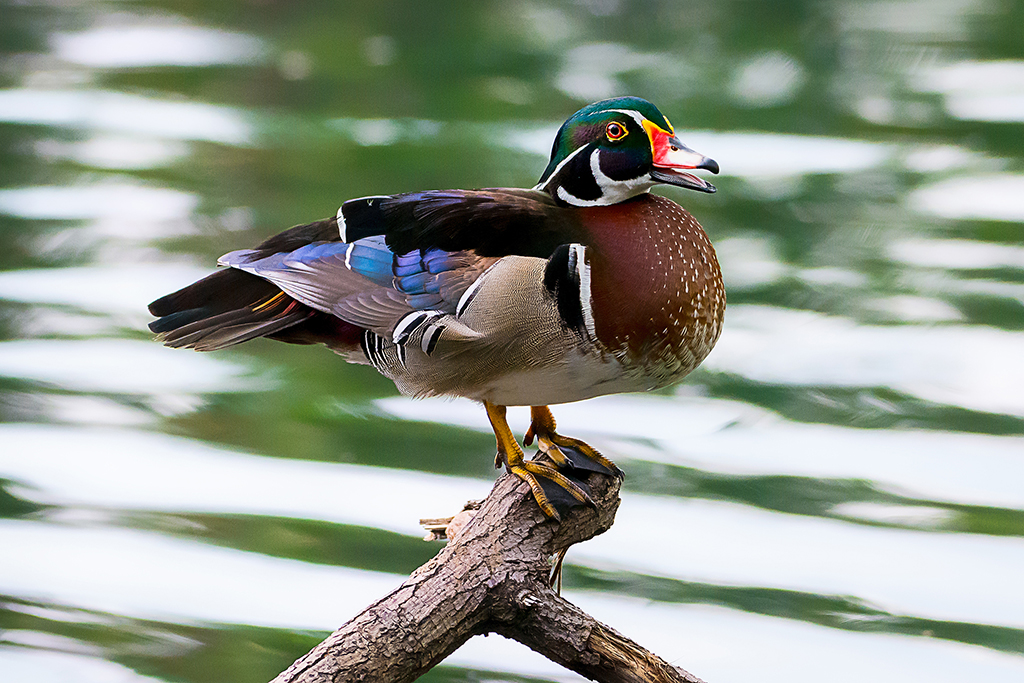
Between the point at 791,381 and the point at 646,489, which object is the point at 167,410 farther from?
the point at 791,381

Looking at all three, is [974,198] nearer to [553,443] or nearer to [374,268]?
[553,443]

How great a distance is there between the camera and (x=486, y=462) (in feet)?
6.34

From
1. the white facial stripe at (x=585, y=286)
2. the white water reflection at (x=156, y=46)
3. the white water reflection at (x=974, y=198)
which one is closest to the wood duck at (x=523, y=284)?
the white facial stripe at (x=585, y=286)

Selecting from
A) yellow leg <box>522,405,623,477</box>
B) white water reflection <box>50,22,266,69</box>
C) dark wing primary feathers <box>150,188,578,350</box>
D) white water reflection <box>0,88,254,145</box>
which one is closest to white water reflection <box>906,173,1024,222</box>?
white water reflection <box>0,88,254,145</box>

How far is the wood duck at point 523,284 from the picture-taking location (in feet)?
3.49

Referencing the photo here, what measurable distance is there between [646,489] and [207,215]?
1.34 meters

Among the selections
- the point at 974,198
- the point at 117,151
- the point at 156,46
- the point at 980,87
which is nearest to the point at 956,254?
the point at 974,198

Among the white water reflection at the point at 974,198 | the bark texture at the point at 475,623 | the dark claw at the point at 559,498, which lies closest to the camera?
the bark texture at the point at 475,623

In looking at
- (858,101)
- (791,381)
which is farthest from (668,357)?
(858,101)

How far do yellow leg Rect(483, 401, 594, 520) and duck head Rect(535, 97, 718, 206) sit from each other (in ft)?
0.72

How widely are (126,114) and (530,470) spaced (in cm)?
260

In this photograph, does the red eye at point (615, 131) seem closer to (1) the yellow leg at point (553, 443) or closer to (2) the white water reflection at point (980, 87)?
(1) the yellow leg at point (553, 443)

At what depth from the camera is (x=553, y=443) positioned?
4.03 ft

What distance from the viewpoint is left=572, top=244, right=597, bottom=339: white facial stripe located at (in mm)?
1059
